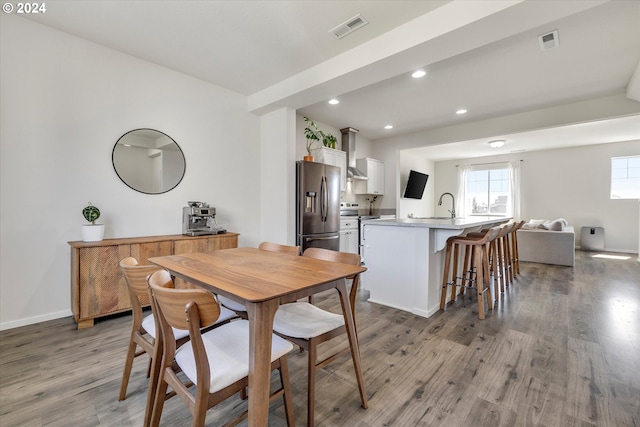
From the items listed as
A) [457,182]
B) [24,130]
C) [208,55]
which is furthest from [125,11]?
[457,182]

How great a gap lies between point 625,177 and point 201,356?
9560mm

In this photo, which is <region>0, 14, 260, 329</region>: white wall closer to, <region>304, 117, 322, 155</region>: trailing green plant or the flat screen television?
<region>304, 117, 322, 155</region>: trailing green plant

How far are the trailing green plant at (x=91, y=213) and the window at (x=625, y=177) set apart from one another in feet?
32.8

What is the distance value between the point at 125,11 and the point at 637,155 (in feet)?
32.3

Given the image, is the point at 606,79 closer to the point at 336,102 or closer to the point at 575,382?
the point at 336,102

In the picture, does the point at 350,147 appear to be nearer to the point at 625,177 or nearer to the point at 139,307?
the point at 139,307

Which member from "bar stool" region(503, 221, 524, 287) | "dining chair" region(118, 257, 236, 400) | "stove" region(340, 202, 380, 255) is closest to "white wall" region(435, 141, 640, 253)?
"bar stool" region(503, 221, 524, 287)

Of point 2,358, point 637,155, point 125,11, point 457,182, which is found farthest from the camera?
point 457,182

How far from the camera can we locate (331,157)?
16.7ft

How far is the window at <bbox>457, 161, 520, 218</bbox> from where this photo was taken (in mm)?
7809

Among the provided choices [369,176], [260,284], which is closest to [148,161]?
[260,284]

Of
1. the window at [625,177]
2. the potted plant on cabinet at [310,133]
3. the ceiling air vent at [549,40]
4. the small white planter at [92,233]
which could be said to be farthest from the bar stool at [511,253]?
the small white planter at [92,233]

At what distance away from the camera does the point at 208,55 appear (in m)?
3.04

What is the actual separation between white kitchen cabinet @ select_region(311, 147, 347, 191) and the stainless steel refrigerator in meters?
0.41
